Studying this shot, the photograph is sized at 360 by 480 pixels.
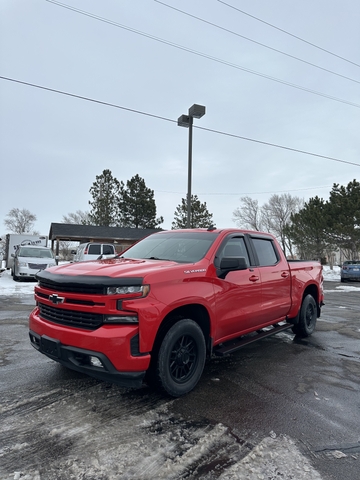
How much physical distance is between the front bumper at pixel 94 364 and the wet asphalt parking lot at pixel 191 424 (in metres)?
0.34

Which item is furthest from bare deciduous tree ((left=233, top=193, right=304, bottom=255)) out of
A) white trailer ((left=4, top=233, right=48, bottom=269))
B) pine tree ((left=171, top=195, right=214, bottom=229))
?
white trailer ((left=4, top=233, right=48, bottom=269))

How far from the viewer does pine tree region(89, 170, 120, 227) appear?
165 feet

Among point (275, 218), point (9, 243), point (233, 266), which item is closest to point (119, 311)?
point (233, 266)

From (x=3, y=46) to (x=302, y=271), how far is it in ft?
43.3

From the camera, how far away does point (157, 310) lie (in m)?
3.13

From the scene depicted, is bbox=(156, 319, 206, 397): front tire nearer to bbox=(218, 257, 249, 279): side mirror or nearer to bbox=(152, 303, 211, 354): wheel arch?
bbox=(152, 303, 211, 354): wheel arch

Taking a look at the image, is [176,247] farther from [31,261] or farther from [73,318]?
[31,261]

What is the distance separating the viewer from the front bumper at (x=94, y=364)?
2959mm

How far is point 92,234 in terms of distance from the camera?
34812 millimetres

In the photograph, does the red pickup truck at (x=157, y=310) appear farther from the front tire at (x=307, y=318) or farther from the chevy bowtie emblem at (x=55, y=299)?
the front tire at (x=307, y=318)

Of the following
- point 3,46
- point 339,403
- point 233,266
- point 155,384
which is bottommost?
point 339,403

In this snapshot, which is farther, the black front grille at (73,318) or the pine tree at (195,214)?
the pine tree at (195,214)

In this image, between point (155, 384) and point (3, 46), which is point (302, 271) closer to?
point (155, 384)

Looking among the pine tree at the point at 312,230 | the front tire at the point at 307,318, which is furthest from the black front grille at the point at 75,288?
the pine tree at the point at 312,230
